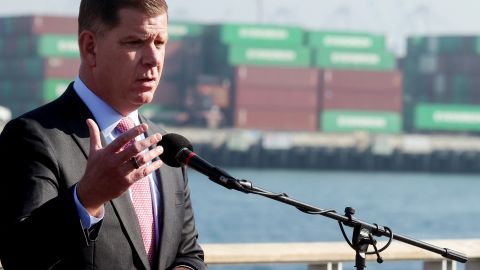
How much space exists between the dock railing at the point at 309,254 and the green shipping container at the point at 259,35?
9802 cm

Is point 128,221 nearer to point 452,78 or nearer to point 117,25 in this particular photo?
point 117,25

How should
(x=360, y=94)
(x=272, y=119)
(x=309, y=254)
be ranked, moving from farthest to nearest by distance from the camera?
1. (x=360, y=94)
2. (x=272, y=119)
3. (x=309, y=254)

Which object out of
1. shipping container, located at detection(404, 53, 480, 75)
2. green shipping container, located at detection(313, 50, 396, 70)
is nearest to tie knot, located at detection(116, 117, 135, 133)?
green shipping container, located at detection(313, 50, 396, 70)

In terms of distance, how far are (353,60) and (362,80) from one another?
13.1 ft

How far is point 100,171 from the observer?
2209mm

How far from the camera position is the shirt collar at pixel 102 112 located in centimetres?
257

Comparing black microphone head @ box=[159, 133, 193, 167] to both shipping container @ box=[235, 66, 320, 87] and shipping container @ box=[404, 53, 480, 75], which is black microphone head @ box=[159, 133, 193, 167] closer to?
shipping container @ box=[235, 66, 320, 87]

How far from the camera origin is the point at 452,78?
106 m

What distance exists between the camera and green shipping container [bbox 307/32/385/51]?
4080 inches

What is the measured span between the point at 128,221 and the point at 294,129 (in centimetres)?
9208

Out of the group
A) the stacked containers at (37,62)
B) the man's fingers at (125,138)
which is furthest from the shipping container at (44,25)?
the man's fingers at (125,138)

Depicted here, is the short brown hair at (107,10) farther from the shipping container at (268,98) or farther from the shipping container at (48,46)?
the shipping container at (48,46)

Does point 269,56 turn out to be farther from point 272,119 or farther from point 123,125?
point 123,125

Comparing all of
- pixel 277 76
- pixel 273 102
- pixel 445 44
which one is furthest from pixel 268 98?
pixel 445 44
